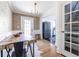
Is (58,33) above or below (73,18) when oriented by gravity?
below

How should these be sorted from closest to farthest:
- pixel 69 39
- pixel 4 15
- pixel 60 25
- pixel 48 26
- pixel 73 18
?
pixel 4 15 → pixel 73 18 → pixel 69 39 → pixel 60 25 → pixel 48 26

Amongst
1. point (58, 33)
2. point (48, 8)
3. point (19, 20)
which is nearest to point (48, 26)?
point (48, 8)

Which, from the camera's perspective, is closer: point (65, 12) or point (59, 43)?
point (65, 12)

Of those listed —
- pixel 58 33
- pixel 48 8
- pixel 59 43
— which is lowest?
pixel 59 43

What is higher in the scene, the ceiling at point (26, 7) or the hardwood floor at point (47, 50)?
the ceiling at point (26, 7)

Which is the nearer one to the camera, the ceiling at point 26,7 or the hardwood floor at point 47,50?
the ceiling at point 26,7

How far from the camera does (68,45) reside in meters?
2.21

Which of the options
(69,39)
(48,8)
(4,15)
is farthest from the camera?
(48,8)

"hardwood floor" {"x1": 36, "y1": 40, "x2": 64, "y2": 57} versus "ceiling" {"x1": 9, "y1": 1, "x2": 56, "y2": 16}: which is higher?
"ceiling" {"x1": 9, "y1": 1, "x2": 56, "y2": 16}

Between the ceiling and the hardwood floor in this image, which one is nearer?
the ceiling

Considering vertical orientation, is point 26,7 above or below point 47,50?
above

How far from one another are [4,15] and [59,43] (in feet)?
4.69

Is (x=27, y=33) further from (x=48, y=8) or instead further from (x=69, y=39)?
(x=48, y=8)

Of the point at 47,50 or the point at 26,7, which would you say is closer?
the point at 26,7
